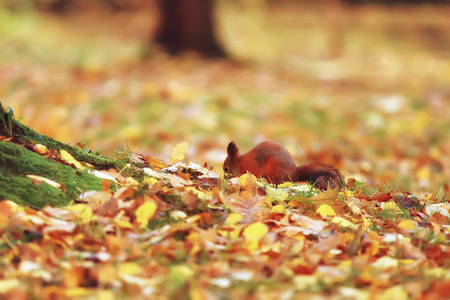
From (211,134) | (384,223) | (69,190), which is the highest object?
(69,190)

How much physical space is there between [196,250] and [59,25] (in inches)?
588

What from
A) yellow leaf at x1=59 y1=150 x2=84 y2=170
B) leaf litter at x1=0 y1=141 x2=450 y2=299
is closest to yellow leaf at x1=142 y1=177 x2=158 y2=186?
leaf litter at x1=0 y1=141 x2=450 y2=299

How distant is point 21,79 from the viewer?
30.8 ft

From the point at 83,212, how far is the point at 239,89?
7.13m

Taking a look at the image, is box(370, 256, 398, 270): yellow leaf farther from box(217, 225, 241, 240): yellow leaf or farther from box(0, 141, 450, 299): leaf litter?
box(217, 225, 241, 240): yellow leaf

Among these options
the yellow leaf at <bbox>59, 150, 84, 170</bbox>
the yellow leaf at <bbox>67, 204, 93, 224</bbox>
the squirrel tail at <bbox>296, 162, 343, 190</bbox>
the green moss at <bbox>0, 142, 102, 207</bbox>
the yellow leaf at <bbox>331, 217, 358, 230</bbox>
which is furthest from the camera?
the squirrel tail at <bbox>296, 162, 343, 190</bbox>

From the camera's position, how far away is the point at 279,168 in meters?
4.32

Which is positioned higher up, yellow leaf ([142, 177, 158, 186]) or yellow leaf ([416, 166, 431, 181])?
yellow leaf ([142, 177, 158, 186])

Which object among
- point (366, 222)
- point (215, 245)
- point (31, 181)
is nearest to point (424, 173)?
point (366, 222)

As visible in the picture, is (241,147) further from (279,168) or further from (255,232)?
(255,232)

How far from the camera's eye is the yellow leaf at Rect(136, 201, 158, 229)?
3.01 metres

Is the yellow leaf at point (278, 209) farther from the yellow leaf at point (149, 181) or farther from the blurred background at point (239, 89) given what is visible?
the blurred background at point (239, 89)

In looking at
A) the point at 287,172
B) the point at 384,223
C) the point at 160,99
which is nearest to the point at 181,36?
the point at 160,99

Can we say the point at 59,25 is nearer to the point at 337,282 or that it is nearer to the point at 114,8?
the point at 114,8
